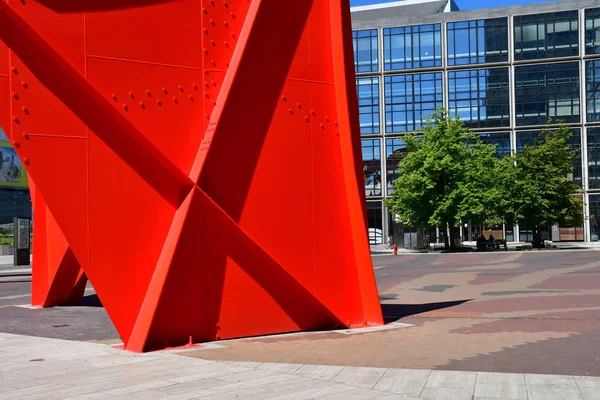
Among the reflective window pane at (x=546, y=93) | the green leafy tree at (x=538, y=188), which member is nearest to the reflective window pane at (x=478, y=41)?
the reflective window pane at (x=546, y=93)

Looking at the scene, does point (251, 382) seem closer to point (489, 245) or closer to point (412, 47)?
point (489, 245)

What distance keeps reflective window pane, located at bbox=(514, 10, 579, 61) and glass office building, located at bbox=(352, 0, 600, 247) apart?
0.10m

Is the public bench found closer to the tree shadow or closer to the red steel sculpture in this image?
the tree shadow

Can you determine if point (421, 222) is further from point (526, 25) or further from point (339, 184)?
point (339, 184)

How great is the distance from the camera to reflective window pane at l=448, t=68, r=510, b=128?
70.9m

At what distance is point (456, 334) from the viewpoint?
10.5m

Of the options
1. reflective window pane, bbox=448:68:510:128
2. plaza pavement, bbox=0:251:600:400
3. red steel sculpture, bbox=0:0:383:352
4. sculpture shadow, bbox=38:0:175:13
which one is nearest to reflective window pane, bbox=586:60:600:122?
reflective window pane, bbox=448:68:510:128

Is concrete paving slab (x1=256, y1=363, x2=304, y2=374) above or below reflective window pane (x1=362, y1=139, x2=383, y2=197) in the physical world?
below

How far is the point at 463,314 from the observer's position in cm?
1326

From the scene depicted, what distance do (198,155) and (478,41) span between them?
2607 inches

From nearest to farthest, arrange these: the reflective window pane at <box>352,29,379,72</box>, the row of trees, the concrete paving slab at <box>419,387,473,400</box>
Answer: the concrete paving slab at <box>419,387,473,400</box>
the row of trees
the reflective window pane at <box>352,29,379,72</box>

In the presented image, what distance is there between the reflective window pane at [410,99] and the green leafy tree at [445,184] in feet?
59.5

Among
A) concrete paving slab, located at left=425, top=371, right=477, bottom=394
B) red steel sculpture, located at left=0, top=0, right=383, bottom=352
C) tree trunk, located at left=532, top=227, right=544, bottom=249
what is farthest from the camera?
tree trunk, located at left=532, top=227, right=544, bottom=249

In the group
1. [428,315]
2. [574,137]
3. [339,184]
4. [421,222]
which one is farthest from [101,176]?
[574,137]
